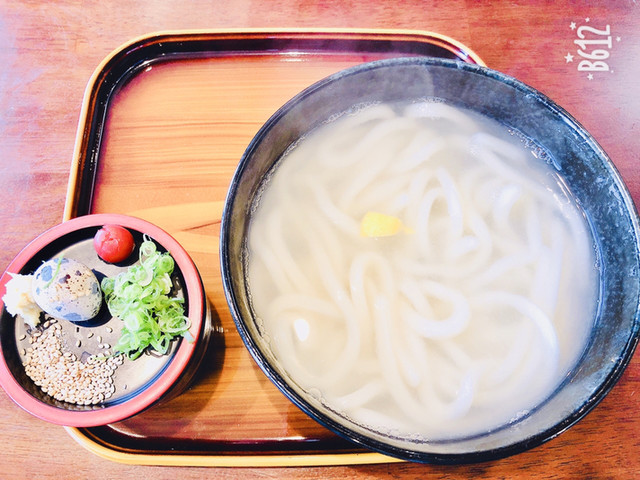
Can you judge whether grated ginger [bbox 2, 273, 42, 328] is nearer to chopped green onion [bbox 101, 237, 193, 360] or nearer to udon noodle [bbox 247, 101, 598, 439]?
chopped green onion [bbox 101, 237, 193, 360]

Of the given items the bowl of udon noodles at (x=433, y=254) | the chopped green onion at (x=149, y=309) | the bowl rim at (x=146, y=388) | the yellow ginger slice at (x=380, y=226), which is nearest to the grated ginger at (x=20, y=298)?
the bowl rim at (x=146, y=388)

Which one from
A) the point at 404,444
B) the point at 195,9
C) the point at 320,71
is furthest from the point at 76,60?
the point at 404,444

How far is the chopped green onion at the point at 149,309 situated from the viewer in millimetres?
1240

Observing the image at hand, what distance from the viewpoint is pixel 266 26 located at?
5.83 feet

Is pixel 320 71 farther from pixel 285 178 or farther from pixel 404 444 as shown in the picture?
pixel 404 444

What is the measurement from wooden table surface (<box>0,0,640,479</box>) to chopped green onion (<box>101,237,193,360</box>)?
471 mm

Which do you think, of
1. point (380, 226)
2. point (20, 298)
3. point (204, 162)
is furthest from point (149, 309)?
point (380, 226)

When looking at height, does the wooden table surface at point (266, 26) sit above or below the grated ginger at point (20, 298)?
above

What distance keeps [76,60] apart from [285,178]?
100cm

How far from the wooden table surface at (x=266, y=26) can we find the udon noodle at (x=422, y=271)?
37 cm

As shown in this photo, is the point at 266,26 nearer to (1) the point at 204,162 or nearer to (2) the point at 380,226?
(1) the point at 204,162

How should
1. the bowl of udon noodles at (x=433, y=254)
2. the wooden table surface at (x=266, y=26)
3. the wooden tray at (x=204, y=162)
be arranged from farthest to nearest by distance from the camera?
the wooden table surface at (x=266, y=26) < the wooden tray at (x=204, y=162) < the bowl of udon noodles at (x=433, y=254)

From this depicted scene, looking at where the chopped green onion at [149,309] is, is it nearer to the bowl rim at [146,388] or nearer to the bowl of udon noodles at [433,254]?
the bowl rim at [146,388]

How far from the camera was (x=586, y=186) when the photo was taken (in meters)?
1.31
